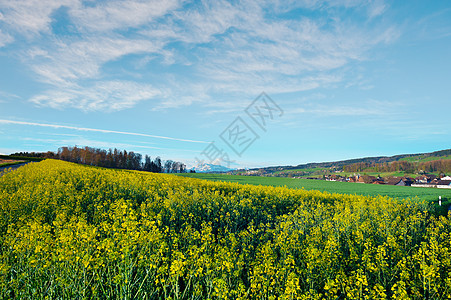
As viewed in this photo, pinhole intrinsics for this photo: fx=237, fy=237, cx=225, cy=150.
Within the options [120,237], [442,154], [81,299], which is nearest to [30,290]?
[81,299]

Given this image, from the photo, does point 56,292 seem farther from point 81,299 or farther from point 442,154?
point 442,154

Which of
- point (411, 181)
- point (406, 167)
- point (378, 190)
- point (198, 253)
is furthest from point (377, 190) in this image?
point (406, 167)

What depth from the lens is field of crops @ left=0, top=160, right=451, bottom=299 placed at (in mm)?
3795

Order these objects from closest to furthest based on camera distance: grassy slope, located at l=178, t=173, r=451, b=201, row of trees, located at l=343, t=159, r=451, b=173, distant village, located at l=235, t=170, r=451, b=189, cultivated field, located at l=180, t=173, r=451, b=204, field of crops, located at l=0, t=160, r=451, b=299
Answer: field of crops, located at l=0, t=160, r=451, b=299 < cultivated field, located at l=180, t=173, r=451, b=204 < grassy slope, located at l=178, t=173, r=451, b=201 < distant village, located at l=235, t=170, r=451, b=189 < row of trees, located at l=343, t=159, r=451, b=173

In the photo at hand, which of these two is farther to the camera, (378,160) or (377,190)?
(378,160)

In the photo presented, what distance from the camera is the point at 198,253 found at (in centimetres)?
493

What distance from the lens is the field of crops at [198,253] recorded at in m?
3.79

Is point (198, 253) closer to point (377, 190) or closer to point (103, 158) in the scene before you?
point (377, 190)

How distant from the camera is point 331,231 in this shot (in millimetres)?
7070

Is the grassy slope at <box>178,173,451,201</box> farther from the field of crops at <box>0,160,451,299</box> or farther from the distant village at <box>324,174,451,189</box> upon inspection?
the distant village at <box>324,174,451,189</box>

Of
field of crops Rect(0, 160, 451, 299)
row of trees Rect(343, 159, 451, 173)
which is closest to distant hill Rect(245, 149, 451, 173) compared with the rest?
row of trees Rect(343, 159, 451, 173)

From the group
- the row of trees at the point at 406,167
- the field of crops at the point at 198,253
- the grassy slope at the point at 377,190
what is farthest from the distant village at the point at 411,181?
the field of crops at the point at 198,253

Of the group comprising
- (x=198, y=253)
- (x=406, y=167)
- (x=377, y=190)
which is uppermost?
(x=406, y=167)

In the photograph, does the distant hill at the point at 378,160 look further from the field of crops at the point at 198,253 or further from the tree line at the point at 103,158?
the field of crops at the point at 198,253
